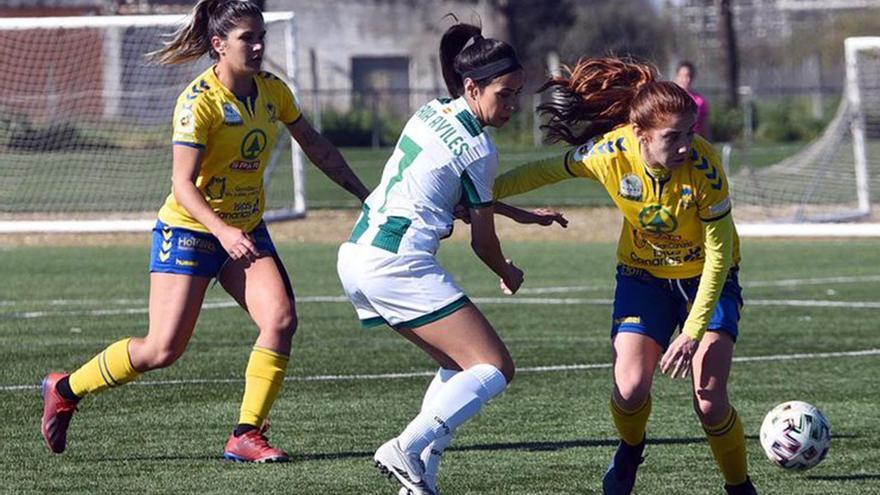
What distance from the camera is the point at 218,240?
23.9 feet

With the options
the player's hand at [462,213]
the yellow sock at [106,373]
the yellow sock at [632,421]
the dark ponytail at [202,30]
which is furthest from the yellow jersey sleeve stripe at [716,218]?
the yellow sock at [106,373]

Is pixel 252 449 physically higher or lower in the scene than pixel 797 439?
lower

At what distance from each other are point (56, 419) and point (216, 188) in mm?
1293

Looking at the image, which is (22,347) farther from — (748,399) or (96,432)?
(748,399)

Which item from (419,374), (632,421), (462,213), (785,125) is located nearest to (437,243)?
(462,213)

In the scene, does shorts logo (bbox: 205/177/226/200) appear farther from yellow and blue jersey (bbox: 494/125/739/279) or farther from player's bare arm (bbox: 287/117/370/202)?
yellow and blue jersey (bbox: 494/125/739/279)

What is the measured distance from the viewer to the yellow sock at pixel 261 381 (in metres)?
7.46

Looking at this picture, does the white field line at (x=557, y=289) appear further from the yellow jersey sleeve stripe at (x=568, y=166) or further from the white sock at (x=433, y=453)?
the white sock at (x=433, y=453)

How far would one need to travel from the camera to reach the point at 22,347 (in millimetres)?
11188

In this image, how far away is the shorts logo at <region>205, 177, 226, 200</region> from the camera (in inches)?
293

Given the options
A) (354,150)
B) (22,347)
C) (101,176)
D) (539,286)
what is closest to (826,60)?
(354,150)

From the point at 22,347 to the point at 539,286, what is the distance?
5630 mm

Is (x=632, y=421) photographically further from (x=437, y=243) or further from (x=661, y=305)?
(x=437, y=243)

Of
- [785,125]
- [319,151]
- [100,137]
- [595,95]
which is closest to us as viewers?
[595,95]
